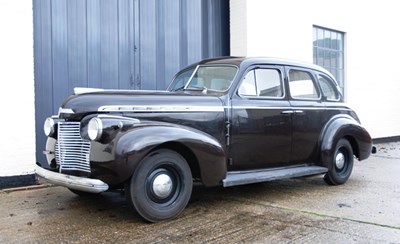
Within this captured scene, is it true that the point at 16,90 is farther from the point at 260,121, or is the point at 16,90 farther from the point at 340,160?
the point at 340,160

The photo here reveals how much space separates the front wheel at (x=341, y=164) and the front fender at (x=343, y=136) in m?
0.12

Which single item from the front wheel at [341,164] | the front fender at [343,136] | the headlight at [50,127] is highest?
the headlight at [50,127]

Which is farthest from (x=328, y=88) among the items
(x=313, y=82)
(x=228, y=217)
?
(x=228, y=217)

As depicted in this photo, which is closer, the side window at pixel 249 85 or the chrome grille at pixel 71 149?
the chrome grille at pixel 71 149

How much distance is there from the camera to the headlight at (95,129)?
3.93 m

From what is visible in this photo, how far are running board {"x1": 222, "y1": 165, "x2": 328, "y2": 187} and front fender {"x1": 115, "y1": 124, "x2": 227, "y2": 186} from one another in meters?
0.20

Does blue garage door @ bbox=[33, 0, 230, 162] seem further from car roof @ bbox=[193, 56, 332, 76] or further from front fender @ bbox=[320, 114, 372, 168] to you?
front fender @ bbox=[320, 114, 372, 168]

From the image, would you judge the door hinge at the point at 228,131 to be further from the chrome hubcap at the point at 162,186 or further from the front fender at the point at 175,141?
the chrome hubcap at the point at 162,186

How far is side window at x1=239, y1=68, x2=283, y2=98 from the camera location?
17.4 feet

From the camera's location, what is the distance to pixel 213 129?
15.9ft

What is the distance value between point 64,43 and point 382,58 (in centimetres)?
1036

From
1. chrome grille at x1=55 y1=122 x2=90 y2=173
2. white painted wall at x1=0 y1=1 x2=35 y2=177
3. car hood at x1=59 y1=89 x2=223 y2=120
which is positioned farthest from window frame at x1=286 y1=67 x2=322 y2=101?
white painted wall at x1=0 y1=1 x2=35 y2=177

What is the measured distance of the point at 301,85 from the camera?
6113 millimetres

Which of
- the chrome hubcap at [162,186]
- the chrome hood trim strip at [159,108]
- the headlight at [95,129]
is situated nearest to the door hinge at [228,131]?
the chrome hood trim strip at [159,108]
